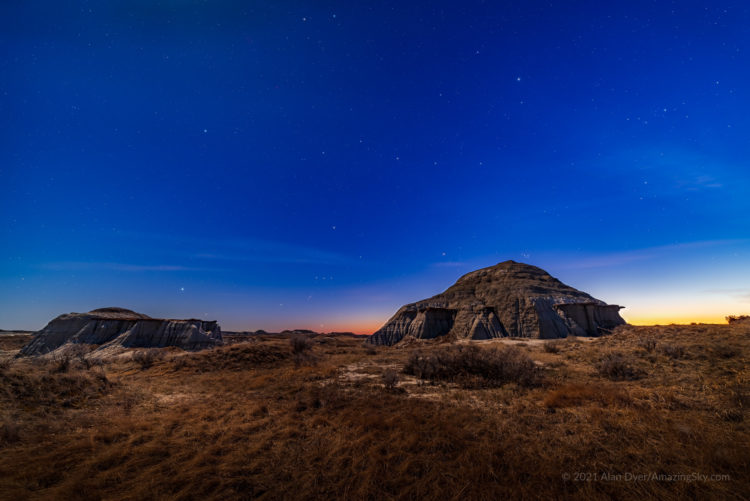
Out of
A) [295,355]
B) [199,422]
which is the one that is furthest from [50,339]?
[199,422]

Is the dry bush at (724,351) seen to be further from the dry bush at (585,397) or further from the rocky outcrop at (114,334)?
the rocky outcrop at (114,334)

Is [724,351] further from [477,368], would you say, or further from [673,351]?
[477,368]

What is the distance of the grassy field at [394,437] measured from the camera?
421 centimetres

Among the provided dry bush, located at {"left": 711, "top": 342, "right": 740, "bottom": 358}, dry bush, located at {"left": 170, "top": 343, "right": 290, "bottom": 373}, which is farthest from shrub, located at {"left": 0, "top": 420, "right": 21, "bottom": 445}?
dry bush, located at {"left": 711, "top": 342, "right": 740, "bottom": 358}

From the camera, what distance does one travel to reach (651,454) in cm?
480

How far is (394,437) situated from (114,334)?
141 ft

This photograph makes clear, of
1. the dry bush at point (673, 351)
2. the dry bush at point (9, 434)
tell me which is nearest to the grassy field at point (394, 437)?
the dry bush at point (9, 434)

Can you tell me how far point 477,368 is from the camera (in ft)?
38.7

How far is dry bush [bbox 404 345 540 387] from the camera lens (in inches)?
414

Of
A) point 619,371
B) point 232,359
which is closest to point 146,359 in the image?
point 232,359

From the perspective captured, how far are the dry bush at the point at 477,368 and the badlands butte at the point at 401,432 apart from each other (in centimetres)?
6

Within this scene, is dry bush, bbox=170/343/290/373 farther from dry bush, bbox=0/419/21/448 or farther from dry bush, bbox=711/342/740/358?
dry bush, bbox=711/342/740/358

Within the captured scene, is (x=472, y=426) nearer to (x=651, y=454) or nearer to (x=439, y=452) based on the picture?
(x=439, y=452)

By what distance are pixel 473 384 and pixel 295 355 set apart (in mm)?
15216
